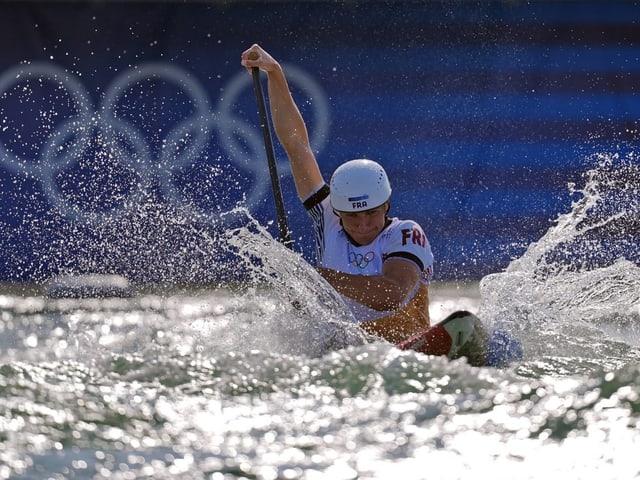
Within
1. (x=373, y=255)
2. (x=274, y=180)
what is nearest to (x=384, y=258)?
(x=373, y=255)

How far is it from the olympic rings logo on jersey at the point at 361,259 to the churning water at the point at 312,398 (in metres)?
0.33

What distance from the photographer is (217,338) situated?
22.3ft

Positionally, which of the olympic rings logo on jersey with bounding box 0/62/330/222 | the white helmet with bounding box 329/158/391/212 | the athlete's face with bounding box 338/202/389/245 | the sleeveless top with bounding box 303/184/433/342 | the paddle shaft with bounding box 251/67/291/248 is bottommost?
the sleeveless top with bounding box 303/184/433/342

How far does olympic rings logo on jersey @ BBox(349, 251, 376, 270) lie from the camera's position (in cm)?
652

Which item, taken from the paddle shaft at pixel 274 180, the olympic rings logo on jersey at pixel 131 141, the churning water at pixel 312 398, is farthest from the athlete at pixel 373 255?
the olympic rings logo on jersey at pixel 131 141

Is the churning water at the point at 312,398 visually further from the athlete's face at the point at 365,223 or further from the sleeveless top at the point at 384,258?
the athlete's face at the point at 365,223

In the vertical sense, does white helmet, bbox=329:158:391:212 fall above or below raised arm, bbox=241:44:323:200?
below

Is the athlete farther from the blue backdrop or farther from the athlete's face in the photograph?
the blue backdrop

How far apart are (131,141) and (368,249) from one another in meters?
4.30

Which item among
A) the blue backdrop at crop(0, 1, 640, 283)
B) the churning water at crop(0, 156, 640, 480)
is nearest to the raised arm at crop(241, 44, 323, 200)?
the churning water at crop(0, 156, 640, 480)

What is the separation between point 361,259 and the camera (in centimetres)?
654

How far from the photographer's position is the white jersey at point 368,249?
6.35 metres

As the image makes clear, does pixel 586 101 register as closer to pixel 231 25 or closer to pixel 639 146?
pixel 639 146

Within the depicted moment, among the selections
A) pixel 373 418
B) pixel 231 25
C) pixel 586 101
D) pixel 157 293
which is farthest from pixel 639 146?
pixel 373 418
